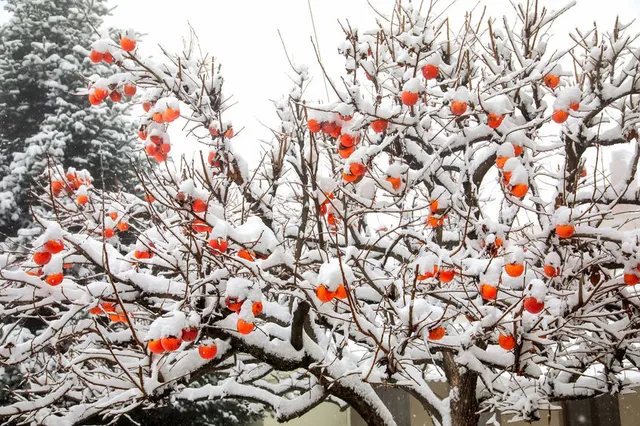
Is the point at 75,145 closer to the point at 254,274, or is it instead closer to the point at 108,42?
the point at 108,42

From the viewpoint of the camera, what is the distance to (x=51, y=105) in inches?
369

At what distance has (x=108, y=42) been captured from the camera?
11.5ft

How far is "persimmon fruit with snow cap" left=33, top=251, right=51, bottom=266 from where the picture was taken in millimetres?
2745

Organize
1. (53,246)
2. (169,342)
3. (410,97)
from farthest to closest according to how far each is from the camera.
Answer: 1. (410,97)
2. (53,246)
3. (169,342)

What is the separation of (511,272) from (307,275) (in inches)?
57.3

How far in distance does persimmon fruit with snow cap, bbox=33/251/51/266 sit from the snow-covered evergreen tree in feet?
21.2

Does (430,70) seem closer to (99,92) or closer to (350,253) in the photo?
(350,253)

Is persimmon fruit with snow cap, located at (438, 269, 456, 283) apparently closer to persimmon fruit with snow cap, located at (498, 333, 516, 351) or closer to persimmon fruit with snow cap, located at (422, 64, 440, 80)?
persimmon fruit with snow cap, located at (498, 333, 516, 351)

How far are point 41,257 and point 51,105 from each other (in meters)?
7.99

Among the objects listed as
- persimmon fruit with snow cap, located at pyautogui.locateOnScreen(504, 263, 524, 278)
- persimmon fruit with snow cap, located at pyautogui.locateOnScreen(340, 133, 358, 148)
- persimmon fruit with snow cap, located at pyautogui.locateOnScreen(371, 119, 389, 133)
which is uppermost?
persimmon fruit with snow cap, located at pyautogui.locateOnScreen(371, 119, 389, 133)

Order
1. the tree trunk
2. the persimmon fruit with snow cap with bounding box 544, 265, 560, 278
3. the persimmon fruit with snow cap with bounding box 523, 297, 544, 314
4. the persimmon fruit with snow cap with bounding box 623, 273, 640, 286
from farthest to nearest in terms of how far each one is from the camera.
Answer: the tree trunk
the persimmon fruit with snow cap with bounding box 544, 265, 560, 278
the persimmon fruit with snow cap with bounding box 623, 273, 640, 286
the persimmon fruit with snow cap with bounding box 523, 297, 544, 314

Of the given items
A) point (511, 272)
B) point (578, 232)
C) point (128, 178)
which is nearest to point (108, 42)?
point (511, 272)

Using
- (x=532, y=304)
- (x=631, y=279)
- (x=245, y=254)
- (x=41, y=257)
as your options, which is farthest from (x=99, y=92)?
(x=631, y=279)

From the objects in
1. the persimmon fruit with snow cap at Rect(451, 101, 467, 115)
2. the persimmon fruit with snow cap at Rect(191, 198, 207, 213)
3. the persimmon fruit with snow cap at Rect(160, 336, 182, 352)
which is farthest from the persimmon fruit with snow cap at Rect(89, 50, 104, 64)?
the persimmon fruit with snow cap at Rect(451, 101, 467, 115)
